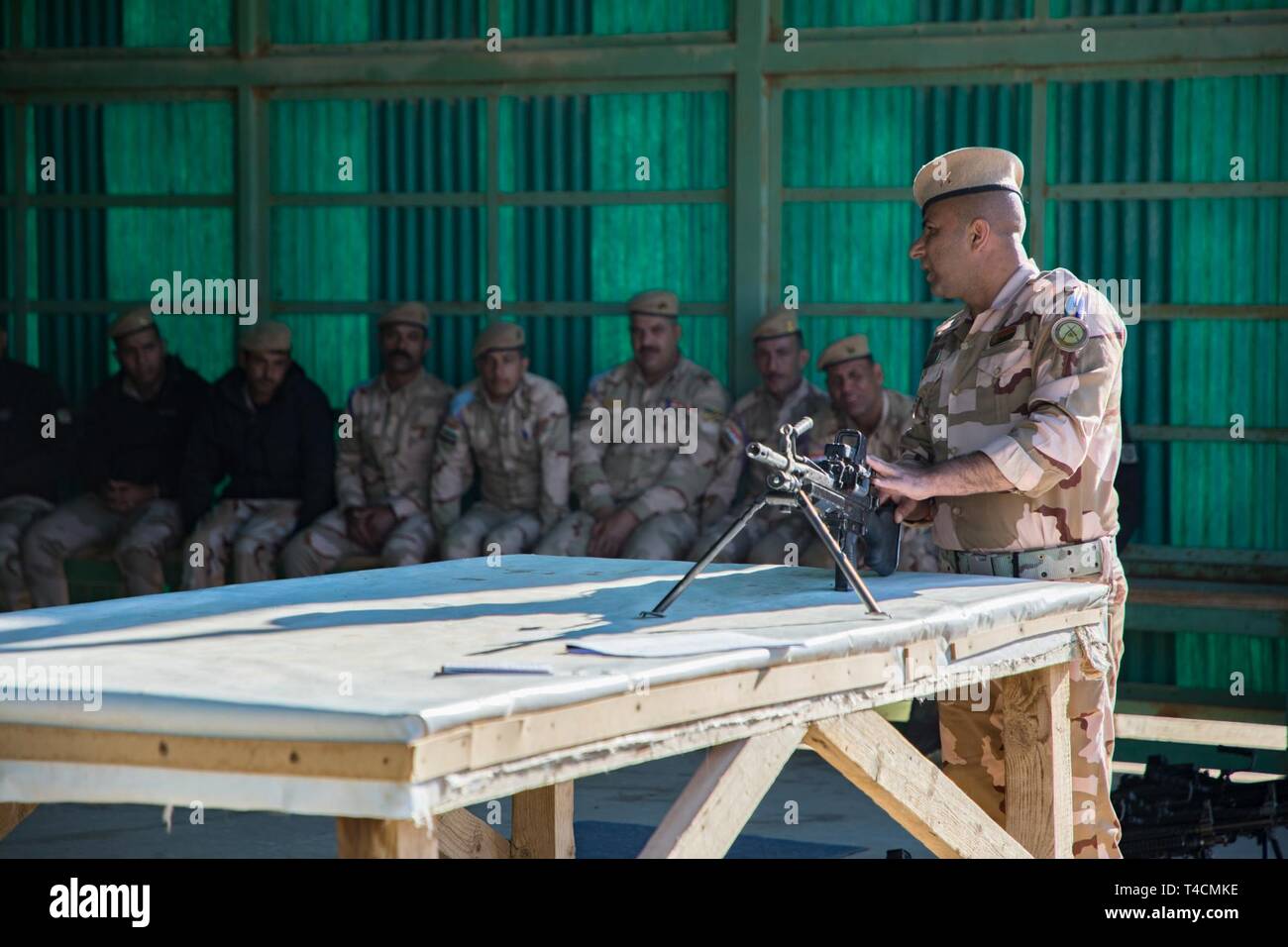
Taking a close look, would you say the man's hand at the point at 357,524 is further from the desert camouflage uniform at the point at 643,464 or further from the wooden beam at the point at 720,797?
the wooden beam at the point at 720,797

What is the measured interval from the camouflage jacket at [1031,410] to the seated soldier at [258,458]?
4.75 m

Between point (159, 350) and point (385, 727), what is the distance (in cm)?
712

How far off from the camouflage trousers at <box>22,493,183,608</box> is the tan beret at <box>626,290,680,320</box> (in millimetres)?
2472

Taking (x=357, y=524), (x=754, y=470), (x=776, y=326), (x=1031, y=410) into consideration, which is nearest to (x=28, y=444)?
(x=357, y=524)

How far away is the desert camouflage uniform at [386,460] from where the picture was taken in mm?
8523

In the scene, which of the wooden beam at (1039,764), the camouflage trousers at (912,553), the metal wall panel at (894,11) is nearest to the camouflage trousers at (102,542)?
the camouflage trousers at (912,553)

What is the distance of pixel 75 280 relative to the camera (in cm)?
970

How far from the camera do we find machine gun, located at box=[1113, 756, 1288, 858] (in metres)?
5.21

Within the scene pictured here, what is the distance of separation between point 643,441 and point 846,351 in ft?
3.53

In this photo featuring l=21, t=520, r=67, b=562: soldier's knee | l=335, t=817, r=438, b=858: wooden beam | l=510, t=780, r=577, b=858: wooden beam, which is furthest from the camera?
l=21, t=520, r=67, b=562: soldier's knee

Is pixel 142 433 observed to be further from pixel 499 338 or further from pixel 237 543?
pixel 499 338

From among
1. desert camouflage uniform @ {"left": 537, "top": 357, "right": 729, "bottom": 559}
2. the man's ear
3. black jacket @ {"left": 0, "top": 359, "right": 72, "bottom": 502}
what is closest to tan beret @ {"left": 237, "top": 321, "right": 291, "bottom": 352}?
black jacket @ {"left": 0, "top": 359, "right": 72, "bottom": 502}

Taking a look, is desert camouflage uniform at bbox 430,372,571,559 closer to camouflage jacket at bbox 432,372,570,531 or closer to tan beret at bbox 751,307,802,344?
camouflage jacket at bbox 432,372,570,531
